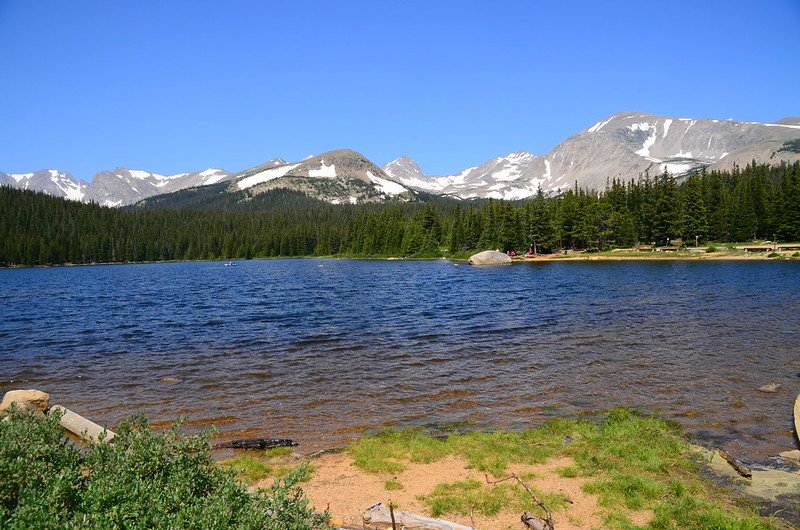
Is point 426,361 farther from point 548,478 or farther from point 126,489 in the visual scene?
point 126,489

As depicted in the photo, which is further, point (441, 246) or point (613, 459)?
point (441, 246)

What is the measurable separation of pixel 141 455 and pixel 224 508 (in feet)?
8.05

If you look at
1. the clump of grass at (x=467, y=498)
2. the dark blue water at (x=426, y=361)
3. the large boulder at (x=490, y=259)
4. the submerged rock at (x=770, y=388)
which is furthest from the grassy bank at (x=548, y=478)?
the large boulder at (x=490, y=259)

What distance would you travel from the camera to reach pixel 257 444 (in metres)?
14.5

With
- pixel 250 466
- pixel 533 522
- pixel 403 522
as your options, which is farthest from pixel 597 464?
pixel 250 466

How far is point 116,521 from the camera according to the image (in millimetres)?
6219

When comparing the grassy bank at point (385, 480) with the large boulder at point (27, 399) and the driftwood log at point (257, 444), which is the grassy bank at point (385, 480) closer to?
the driftwood log at point (257, 444)

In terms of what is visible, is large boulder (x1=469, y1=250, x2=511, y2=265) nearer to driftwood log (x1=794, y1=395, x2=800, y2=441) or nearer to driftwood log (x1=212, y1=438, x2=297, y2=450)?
driftwood log (x1=794, y1=395, x2=800, y2=441)

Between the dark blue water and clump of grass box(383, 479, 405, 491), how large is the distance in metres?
3.52

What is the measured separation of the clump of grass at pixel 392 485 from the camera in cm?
1159

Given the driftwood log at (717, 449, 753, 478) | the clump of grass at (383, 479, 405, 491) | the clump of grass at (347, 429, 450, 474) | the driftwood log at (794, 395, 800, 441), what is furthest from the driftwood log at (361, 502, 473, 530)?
the driftwood log at (794, 395, 800, 441)

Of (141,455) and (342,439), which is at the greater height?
(141,455)

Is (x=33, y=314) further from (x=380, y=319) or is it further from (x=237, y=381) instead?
(x=237, y=381)

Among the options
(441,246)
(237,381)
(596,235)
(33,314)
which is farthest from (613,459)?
(441,246)
